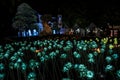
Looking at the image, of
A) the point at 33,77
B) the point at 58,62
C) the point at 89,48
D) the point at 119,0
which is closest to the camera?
the point at 33,77

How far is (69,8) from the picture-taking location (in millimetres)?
38031

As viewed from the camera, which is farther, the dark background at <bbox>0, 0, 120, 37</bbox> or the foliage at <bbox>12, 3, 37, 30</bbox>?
the foliage at <bbox>12, 3, 37, 30</bbox>

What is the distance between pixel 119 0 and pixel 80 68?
29535 mm

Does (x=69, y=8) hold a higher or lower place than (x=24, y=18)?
higher

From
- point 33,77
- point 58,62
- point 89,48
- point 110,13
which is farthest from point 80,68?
point 110,13

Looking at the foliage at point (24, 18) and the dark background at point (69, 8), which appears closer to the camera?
the dark background at point (69, 8)

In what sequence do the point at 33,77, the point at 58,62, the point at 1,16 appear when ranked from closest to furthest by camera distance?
the point at 33,77
the point at 58,62
the point at 1,16

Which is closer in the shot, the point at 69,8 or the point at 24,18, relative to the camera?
the point at 24,18

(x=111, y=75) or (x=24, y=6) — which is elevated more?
(x=24, y=6)

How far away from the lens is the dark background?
31.8m

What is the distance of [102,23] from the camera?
35906 millimetres

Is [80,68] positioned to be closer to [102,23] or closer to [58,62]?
[58,62]

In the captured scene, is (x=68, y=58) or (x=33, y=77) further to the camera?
(x=68, y=58)

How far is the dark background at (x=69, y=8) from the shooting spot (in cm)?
3181
